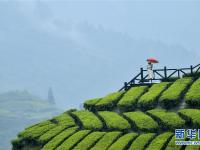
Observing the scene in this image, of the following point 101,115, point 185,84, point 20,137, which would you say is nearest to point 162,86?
point 185,84

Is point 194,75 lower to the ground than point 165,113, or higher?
higher

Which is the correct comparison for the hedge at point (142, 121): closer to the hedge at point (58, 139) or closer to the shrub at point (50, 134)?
the hedge at point (58, 139)

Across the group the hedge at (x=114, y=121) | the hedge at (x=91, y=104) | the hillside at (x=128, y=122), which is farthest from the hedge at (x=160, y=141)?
the hedge at (x=91, y=104)

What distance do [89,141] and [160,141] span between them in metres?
6.06

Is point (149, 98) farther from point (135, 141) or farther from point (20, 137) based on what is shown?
point (20, 137)

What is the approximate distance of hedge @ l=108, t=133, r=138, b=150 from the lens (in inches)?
1089

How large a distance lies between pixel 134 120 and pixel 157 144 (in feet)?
15.7

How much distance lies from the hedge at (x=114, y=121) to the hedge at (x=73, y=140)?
67.1 inches

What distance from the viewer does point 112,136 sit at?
2969 centimetres

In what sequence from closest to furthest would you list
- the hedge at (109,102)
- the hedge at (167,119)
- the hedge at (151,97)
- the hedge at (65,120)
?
the hedge at (167,119) < the hedge at (151,97) < the hedge at (65,120) < the hedge at (109,102)

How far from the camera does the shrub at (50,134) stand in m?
33.7

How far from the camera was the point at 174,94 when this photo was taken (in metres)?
31.5

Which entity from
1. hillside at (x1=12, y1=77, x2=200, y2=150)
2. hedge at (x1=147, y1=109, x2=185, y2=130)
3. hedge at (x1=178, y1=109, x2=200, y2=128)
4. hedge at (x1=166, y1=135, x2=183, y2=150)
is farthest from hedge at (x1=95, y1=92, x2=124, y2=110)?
hedge at (x1=166, y1=135, x2=183, y2=150)

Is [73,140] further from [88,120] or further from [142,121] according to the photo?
[142,121]
